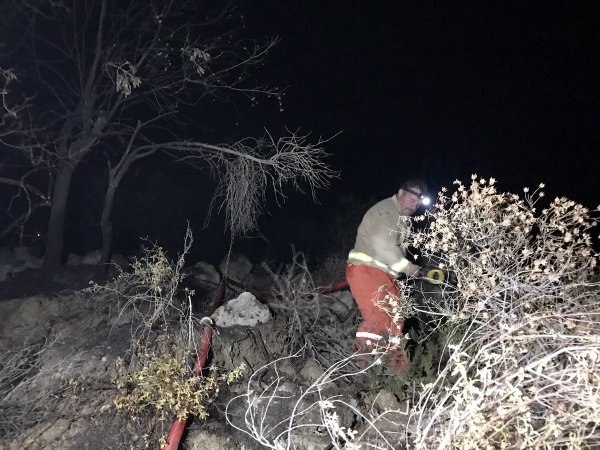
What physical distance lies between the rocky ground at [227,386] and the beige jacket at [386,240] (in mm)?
990

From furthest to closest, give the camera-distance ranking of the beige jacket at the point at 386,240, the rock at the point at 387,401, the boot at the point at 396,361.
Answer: the beige jacket at the point at 386,240
the boot at the point at 396,361
the rock at the point at 387,401

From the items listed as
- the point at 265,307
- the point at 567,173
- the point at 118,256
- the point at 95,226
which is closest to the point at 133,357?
the point at 265,307

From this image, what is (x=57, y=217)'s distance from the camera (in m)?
8.89

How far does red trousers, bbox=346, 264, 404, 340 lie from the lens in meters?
4.70

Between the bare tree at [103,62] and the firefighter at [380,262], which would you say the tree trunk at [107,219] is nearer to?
the bare tree at [103,62]

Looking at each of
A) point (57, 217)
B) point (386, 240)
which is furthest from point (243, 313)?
point (57, 217)

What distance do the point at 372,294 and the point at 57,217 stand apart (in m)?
6.62

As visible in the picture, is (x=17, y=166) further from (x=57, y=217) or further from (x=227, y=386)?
(x=227, y=386)

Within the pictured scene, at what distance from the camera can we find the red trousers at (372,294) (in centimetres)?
470

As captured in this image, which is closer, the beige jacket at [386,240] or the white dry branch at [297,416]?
the white dry branch at [297,416]

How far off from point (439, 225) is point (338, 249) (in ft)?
19.8

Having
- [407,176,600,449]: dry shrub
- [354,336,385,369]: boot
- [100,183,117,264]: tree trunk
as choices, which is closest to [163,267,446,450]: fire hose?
[407,176,600,449]: dry shrub

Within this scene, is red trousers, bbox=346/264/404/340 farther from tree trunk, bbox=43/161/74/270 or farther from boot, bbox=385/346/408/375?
tree trunk, bbox=43/161/74/270

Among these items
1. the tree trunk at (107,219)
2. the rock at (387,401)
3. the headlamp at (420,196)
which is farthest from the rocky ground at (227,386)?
the tree trunk at (107,219)
